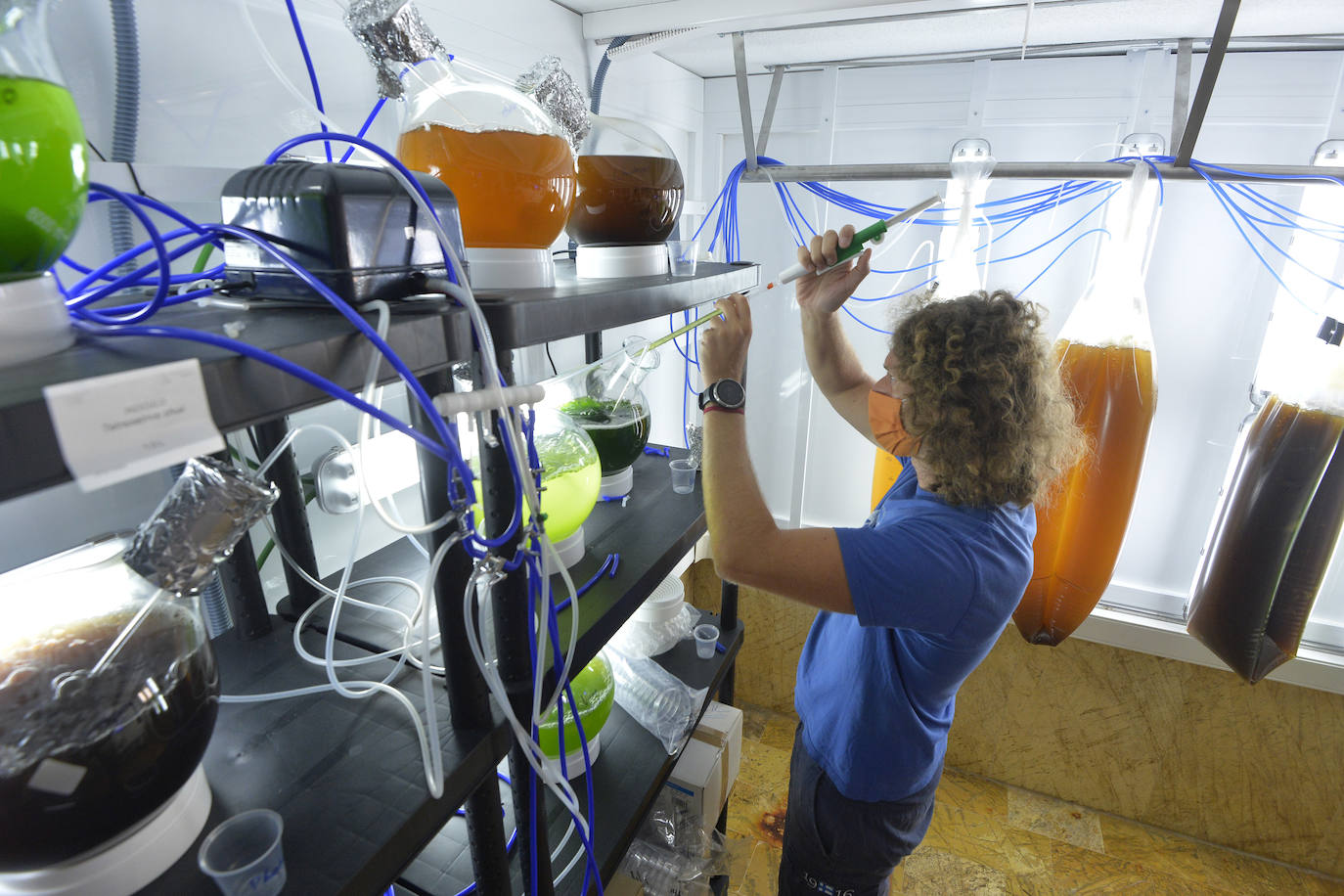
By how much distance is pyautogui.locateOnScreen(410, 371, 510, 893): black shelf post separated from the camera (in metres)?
0.49

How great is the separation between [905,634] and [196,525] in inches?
39.6

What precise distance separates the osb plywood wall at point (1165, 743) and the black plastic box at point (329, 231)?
211 cm

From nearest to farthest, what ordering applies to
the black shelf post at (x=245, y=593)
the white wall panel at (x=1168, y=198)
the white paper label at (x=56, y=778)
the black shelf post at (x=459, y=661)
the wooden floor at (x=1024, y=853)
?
the white paper label at (x=56, y=778) < the black shelf post at (x=459, y=661) < the black shelf post at (x=245, y=593) < the white wall panel at (x=1168, y=198) < the wooden floor at (x=1024, y=853)

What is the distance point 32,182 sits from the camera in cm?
30

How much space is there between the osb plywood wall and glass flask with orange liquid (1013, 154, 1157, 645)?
57cm

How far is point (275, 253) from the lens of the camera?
1.33 feet

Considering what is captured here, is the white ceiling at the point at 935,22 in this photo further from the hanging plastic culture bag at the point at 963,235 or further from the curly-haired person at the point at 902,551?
the curly-haired person at the point at 902,551

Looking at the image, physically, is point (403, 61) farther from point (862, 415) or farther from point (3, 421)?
Answer: point (862, 415)

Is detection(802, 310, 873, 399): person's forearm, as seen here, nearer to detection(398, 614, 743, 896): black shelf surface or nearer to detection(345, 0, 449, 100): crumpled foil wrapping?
detection(398, 614, 743, 896): black shelf surface

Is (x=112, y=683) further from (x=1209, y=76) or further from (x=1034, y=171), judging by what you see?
(x=1209, y=76)

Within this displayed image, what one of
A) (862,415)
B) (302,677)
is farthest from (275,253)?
(862,415)

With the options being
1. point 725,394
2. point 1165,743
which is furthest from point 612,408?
point 1165,743

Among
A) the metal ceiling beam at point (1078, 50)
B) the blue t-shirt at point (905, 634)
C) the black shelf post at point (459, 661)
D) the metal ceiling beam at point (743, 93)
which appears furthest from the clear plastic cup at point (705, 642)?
the metal ceiling beam at point (1078, 50)

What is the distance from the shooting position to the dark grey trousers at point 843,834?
1.21m
